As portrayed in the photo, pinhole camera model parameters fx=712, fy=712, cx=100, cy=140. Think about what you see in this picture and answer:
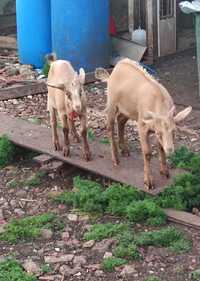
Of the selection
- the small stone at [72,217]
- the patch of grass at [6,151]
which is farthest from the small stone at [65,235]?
the patch of grass at [6,151]

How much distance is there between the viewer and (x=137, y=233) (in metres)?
5.21

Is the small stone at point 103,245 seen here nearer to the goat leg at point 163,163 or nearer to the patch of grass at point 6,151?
the goat leg at point 163,163

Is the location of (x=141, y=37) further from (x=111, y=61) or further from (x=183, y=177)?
(x=183, y=177)

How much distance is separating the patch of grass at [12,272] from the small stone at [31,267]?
0.04m

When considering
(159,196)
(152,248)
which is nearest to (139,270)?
(152,248)

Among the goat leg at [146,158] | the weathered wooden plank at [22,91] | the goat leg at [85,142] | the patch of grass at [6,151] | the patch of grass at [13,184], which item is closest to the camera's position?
the goat leg at [146,158]

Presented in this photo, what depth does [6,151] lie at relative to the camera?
22.6ft

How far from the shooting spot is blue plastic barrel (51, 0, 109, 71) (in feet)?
31.1

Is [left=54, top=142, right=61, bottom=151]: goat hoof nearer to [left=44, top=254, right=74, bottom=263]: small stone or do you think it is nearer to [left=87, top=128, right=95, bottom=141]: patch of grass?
[left=87, top=128, right=95, bottom=141]: patch of grass

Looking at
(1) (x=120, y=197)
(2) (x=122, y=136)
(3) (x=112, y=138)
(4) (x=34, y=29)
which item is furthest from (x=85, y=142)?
(4) (x=34, y=29)

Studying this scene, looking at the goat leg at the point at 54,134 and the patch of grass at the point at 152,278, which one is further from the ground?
the goat leg at the point at 54,134

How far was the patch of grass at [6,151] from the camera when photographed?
6844 mm

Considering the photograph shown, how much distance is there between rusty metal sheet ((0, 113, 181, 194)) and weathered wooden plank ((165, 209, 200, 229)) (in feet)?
0.87

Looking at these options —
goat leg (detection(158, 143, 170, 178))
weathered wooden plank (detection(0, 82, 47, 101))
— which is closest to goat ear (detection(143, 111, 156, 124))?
goat leg (detection(158, 143, 170, 178))
